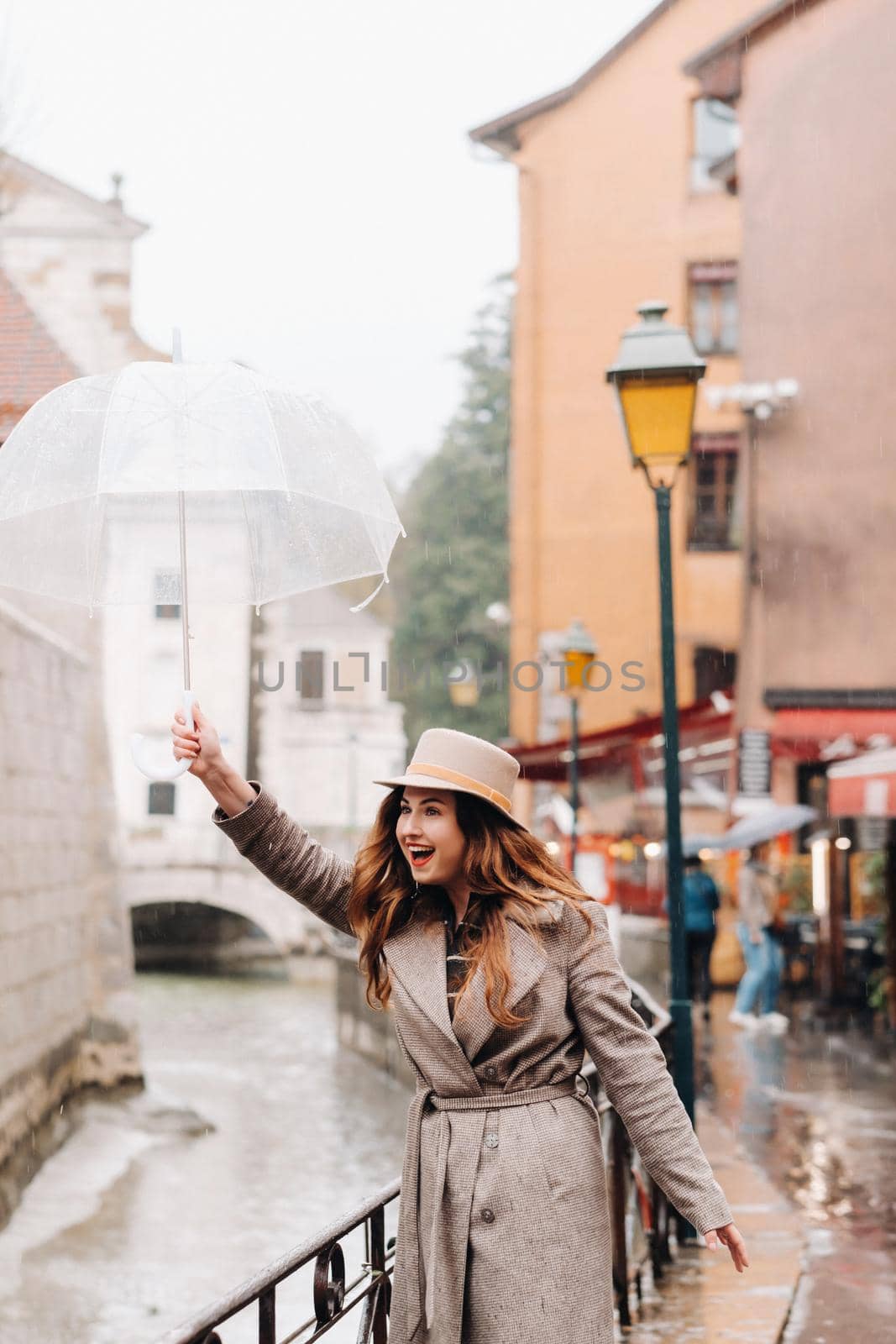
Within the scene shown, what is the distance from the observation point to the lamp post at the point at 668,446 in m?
7.06

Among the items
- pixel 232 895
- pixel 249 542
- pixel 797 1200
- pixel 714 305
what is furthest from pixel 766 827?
pixel 232 895

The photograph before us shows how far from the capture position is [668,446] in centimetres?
721

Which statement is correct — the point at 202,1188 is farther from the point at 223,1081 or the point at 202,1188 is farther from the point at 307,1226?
the point at 223,1081

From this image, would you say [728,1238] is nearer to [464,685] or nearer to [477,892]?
[477,892]

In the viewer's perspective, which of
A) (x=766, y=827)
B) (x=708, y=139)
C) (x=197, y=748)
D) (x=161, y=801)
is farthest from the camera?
(x=161, y=801)

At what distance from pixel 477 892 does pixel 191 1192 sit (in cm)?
1391

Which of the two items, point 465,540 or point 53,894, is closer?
point 53,894

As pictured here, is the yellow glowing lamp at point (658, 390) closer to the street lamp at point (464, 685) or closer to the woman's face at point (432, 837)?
the woman's face at point (432, 837)

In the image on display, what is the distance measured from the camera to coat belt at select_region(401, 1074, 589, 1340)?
2.92 m

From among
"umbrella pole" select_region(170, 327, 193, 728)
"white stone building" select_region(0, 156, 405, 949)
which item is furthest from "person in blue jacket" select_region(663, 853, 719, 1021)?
"white stone building" select_region(0, 156, 405, 949)

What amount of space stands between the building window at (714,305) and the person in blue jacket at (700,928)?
9.63m

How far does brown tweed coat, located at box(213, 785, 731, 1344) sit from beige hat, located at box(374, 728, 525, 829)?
0.24m

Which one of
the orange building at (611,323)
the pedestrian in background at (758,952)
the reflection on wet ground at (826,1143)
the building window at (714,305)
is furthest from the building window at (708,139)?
the reflection on wet ground at (826,1143)

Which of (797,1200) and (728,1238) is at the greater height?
(728,1238)
